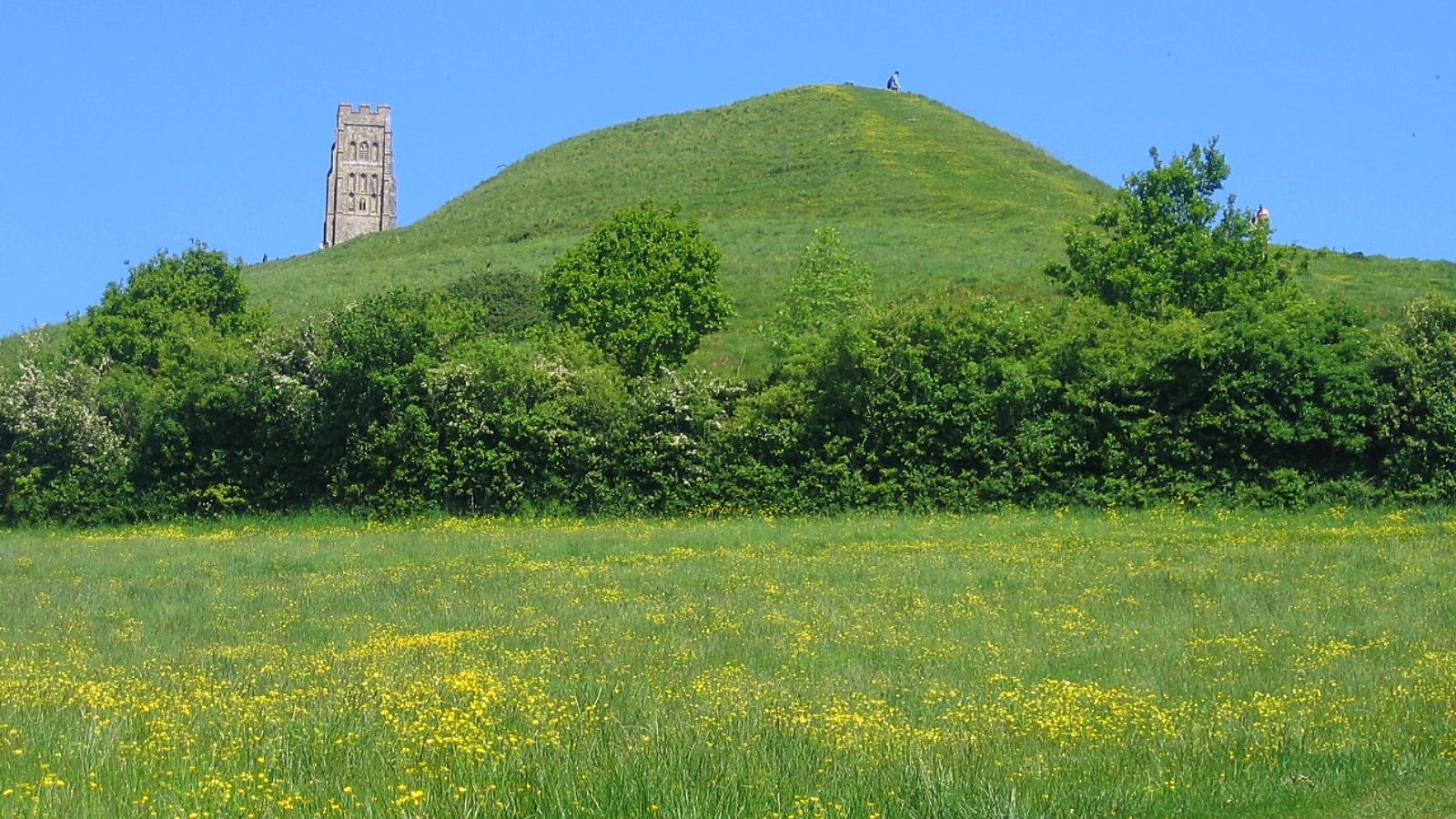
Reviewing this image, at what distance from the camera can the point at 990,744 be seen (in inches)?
398

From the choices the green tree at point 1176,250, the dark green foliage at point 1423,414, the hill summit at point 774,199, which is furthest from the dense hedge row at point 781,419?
the hill summit at point 774,199

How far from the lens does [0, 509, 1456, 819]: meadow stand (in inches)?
342

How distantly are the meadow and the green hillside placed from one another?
2074 centimetres

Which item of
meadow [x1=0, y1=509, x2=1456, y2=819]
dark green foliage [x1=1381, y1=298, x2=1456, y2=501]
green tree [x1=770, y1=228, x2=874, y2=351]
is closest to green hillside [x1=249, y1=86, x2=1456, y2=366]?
green tree [x1=770, y1=228, x2=874, y2=351]

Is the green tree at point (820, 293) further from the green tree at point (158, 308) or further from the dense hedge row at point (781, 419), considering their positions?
the green tree at point (158, 308)

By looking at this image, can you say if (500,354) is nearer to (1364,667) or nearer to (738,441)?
(738,441)

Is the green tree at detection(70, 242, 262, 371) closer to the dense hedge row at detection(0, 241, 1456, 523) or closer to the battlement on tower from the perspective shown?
the dense hedge row at detection(0, 241, 1456, 523)

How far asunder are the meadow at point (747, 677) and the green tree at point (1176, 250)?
1551 cm

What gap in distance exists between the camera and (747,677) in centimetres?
1340

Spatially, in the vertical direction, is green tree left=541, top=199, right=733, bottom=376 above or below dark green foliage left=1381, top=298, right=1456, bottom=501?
above

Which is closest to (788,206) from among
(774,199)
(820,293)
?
(774,199)

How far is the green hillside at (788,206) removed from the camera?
6328 cm

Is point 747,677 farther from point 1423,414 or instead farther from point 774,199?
point 774,199

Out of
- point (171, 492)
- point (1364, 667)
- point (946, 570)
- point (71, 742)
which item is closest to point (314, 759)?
point (71, 742)
